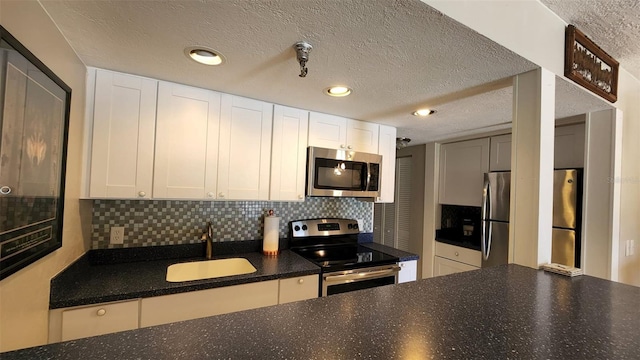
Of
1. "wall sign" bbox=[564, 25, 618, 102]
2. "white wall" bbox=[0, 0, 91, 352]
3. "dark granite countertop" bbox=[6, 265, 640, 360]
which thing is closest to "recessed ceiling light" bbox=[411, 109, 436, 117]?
"wall sign" bbox=[564, 25, 618, 102]

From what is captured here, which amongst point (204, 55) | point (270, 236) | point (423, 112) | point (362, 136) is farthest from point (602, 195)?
point (204, 55)

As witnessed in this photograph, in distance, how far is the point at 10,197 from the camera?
0.85 meters

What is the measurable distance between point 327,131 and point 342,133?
16 centimetres

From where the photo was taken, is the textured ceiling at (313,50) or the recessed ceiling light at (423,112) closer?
the textured ceiling at (313,50)

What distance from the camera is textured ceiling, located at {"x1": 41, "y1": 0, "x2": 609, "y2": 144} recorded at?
3.19 ft

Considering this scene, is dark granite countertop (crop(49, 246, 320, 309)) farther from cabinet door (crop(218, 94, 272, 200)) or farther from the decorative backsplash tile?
cabinet door (crop(218, 94, 272, 200))

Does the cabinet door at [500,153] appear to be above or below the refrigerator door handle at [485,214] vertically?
above

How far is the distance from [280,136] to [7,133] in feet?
4.73

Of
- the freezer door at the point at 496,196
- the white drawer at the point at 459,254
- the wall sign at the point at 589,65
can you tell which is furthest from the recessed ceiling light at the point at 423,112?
the white drawer at the point at 459,254

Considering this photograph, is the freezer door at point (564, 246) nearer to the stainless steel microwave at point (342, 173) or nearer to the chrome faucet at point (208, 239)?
the stainless steel microwave at point (342, 173)

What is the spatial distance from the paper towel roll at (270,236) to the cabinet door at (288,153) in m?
0.22

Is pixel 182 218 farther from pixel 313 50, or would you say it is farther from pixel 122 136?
pixel 313 50

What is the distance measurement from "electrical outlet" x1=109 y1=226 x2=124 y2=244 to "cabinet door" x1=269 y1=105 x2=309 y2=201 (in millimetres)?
1029

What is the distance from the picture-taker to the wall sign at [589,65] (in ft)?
4.69
